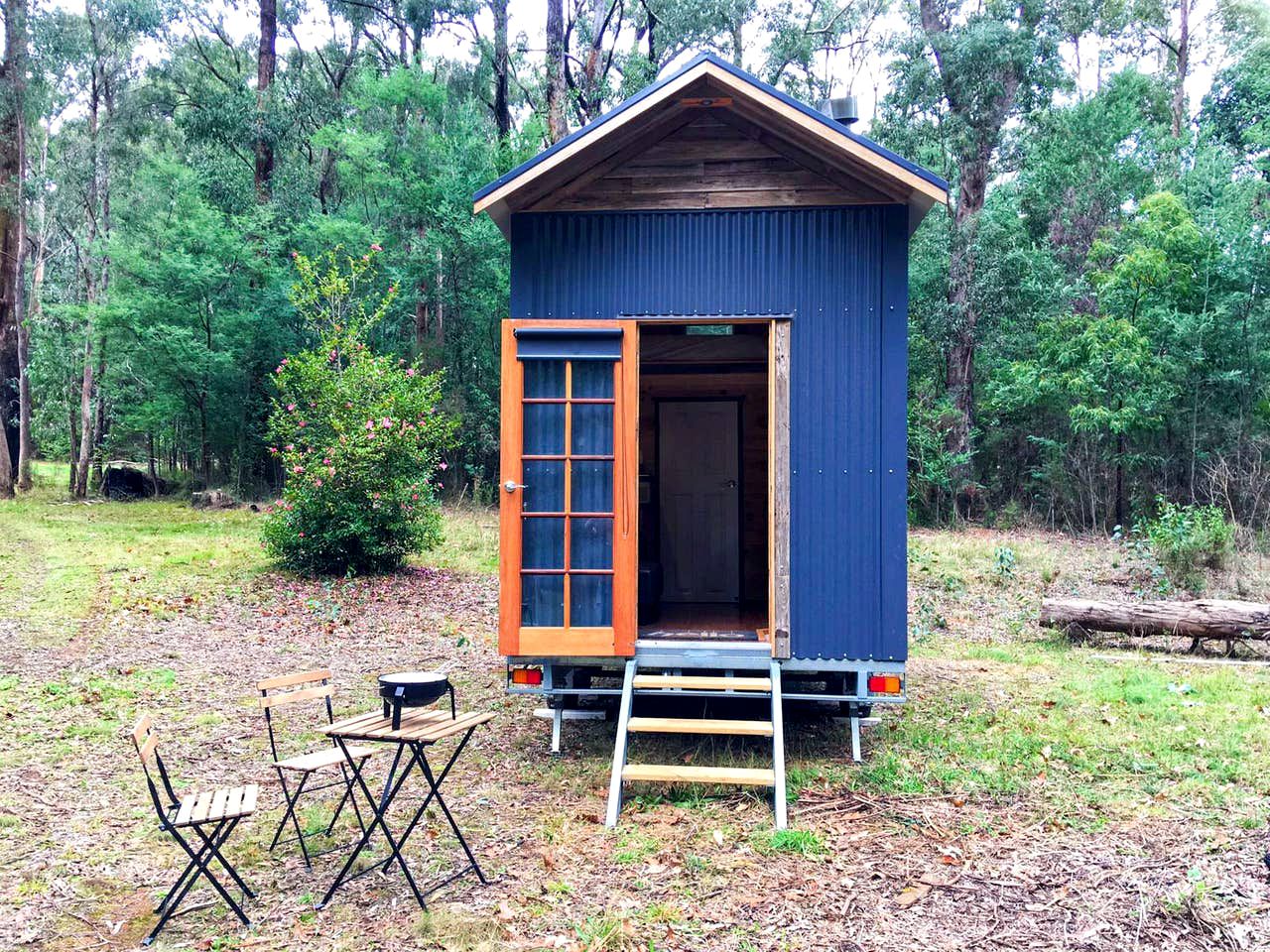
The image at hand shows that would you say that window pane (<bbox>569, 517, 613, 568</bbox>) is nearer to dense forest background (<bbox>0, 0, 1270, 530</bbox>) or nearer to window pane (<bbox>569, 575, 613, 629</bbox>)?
window pane (<bbox>569, 575, 613, 629</bbox>)

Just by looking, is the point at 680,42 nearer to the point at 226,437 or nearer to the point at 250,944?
the point at 226,437

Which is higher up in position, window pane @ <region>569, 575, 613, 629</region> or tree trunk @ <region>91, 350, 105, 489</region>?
tree trunk @ <region>91, 350, 105, 489</region>

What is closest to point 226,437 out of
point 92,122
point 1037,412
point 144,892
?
point 92,122

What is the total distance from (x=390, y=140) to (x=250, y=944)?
21.1 metres

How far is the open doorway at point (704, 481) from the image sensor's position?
8547 millimetres

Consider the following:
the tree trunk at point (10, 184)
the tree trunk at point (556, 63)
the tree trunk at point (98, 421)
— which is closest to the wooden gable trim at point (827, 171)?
the tree trunk at point (556, 63)

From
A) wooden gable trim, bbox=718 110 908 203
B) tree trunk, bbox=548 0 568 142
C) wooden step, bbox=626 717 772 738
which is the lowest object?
wooden step, bbox=626 717 772 738

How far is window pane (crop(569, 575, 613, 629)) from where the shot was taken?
5930mm

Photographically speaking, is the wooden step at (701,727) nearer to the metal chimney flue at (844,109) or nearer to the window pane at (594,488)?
the window pane at (594,488)

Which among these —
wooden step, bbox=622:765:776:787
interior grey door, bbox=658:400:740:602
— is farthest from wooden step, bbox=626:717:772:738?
interior grey door, bbox=658:400:740:602

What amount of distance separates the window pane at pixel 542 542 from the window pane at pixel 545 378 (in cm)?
80

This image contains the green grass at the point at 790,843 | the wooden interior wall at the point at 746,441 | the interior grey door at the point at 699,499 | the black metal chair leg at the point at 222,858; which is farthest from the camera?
the interior grey door at the point at 699,499

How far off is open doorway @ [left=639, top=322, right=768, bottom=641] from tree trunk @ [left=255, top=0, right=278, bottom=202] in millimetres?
17227

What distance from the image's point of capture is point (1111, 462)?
58.2 ft
